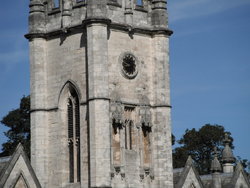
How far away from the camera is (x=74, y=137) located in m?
50.9

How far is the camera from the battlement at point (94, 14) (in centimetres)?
5062

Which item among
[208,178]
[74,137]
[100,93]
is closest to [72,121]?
[74,137]

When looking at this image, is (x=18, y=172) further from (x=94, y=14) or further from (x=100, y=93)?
(x=94, y=14)

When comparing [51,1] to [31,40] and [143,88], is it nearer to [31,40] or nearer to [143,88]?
[31,40]

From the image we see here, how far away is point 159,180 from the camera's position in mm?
51844

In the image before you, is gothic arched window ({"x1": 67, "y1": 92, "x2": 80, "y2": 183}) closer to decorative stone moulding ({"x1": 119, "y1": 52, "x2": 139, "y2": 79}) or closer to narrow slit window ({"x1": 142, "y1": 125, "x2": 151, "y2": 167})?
decorative stone moulding ({"x1": 119, "y1": 52, "x2": 139, "y2": 79})

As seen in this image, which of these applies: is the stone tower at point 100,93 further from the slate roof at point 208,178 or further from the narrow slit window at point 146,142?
the slate roof at point 208,178

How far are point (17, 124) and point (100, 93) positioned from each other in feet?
98.3

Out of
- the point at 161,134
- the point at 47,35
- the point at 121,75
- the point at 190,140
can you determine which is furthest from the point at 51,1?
the point at 190,140

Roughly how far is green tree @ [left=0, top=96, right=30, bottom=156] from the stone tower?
2508 centimetres

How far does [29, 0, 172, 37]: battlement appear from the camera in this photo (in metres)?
50.6

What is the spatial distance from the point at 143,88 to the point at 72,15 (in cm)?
496

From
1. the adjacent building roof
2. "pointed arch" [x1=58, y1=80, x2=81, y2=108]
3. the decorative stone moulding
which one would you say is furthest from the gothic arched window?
the decorative stone moulding

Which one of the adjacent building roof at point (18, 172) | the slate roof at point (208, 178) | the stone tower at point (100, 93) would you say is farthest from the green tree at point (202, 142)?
the adjacent building roof at point (18, 172)
